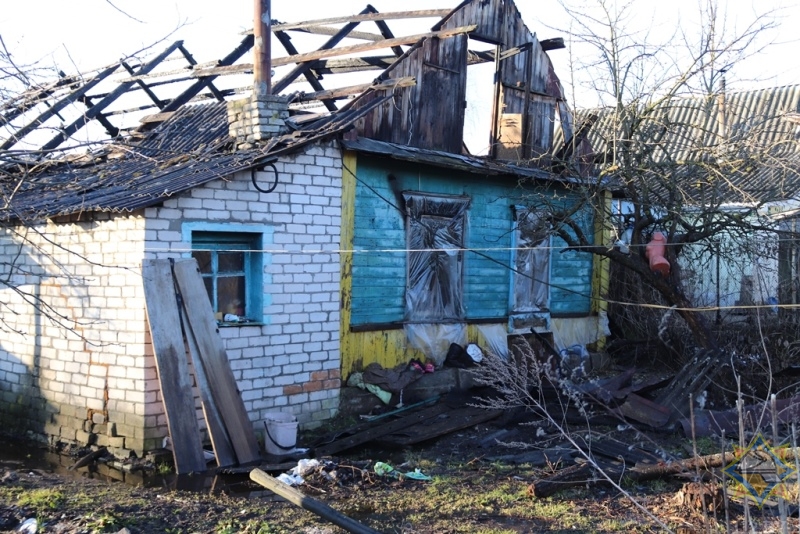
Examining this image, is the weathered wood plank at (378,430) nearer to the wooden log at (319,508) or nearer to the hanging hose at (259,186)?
the wooden log at (319,508)

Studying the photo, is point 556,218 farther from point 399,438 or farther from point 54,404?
point 54,404

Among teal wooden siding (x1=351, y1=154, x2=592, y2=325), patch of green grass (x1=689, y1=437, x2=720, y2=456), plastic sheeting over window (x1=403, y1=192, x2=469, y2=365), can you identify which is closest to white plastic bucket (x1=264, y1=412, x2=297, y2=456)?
teal wooden siding (x1=351, y1=154, x2=592, y2=325)

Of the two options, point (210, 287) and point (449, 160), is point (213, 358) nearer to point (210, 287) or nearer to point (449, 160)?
point (210, 287)

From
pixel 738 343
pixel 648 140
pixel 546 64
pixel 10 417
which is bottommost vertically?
pixel 10 417

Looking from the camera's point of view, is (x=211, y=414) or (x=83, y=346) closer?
(x=211, y=414)

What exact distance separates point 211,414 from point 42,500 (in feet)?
6.33

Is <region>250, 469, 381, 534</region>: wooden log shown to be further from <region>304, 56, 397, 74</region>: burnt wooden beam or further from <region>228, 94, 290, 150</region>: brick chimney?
<region>304, 56, 397, 74</region>: burnt wooden beam

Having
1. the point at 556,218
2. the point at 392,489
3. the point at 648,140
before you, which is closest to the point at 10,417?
the point at 392,489

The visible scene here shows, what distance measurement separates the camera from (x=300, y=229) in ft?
30.9

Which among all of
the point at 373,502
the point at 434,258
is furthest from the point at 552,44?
the point at 373,502

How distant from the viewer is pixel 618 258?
11.0m

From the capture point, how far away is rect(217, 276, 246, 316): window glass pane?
901 cm

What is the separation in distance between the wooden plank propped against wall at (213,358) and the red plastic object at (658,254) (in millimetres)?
5826

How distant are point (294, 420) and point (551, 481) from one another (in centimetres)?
308
